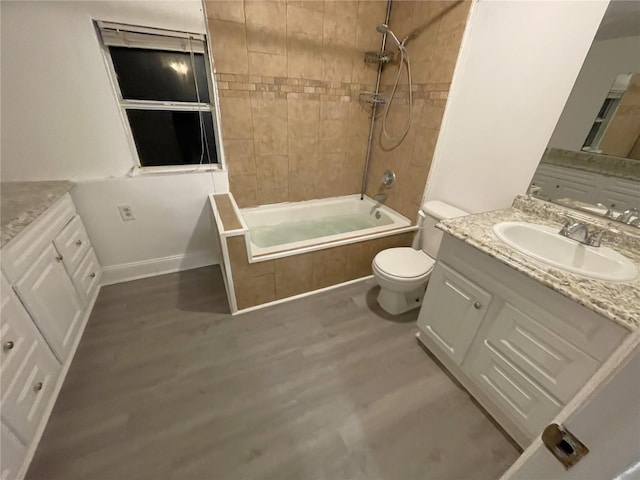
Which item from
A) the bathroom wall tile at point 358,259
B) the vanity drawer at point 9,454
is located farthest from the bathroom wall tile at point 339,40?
the vanity drawer at point 9,454

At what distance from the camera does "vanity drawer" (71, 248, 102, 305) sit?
1662mm

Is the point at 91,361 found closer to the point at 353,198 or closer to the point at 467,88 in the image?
→ the point at 353,198

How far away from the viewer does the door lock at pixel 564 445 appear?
0.36 meters

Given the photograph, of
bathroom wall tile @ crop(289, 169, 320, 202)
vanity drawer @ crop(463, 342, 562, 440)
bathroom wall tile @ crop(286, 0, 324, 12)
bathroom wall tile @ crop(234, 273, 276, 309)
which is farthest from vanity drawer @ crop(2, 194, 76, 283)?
vanity drawer @ crop(463, 342, 562, 440)

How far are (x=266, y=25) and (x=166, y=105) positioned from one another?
2.92 feet

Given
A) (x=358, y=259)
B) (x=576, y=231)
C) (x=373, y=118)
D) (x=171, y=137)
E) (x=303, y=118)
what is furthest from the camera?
(x=373, y=118)

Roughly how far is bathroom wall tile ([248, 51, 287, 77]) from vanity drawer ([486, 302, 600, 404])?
2079mm

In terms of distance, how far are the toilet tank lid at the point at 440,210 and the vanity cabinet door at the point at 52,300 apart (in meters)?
2.22

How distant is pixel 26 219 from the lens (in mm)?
1208

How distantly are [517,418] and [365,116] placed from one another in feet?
7.69

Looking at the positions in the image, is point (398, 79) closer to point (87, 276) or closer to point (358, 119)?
point (358, 119)

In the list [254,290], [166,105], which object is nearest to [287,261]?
[254,290]

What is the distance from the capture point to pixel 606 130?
117 cm

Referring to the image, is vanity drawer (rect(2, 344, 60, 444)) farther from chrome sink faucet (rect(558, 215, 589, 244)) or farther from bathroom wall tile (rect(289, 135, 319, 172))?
chrome sink faucet (rect(558, 215, 589, 244))
